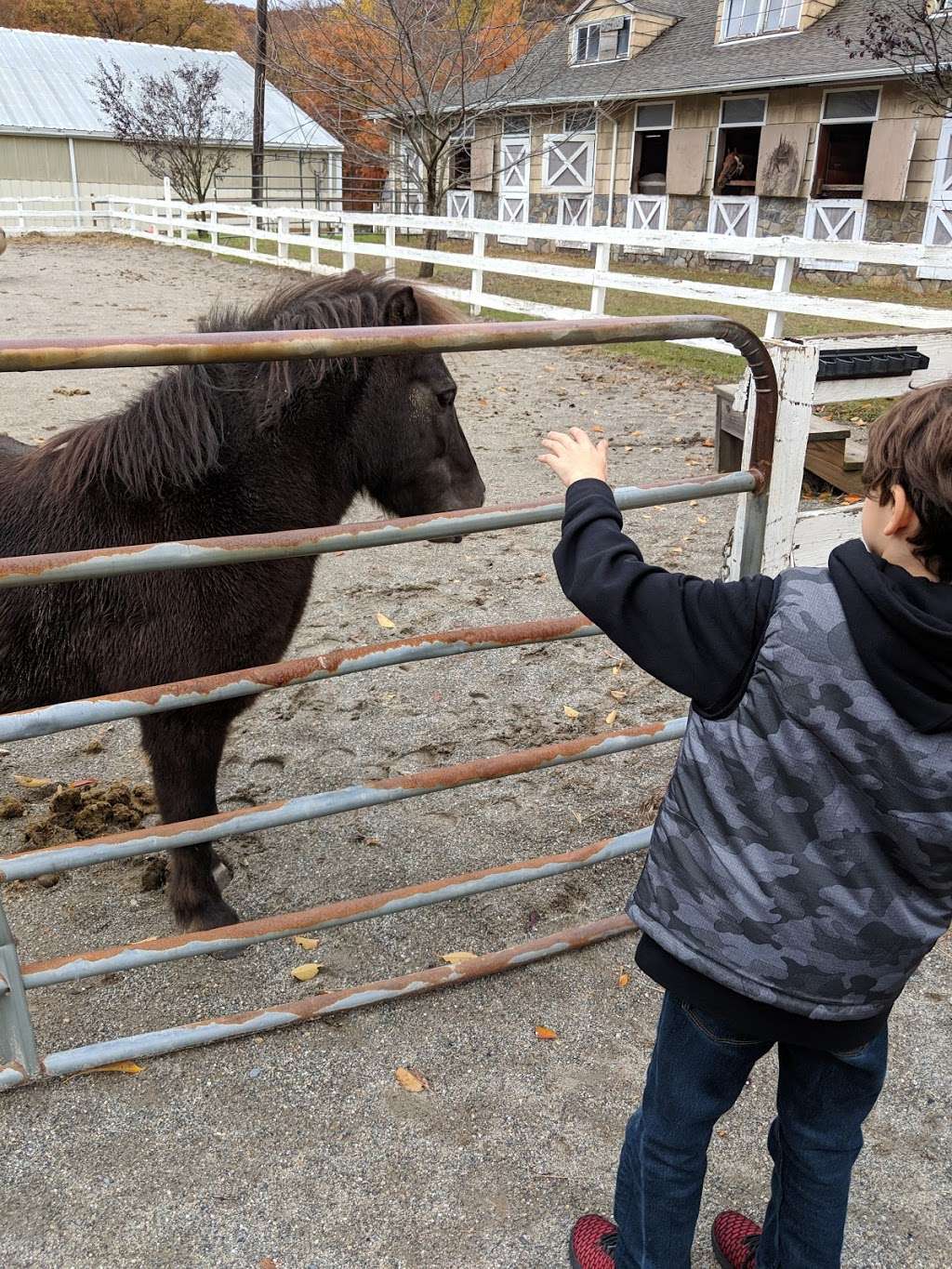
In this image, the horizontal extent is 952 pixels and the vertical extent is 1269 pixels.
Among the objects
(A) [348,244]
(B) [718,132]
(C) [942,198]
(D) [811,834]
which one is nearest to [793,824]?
(D) [811,834]

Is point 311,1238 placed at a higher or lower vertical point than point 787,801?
lower

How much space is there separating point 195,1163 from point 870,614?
5.72ft

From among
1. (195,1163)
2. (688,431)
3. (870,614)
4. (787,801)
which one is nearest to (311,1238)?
(195,1163)

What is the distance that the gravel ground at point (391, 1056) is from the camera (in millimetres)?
1855

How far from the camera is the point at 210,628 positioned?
2355 millimetres

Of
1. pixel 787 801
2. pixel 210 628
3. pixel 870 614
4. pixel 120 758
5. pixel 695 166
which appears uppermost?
pixel 695 166

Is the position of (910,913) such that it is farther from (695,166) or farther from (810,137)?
(695,166)

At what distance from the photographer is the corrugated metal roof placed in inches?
1315

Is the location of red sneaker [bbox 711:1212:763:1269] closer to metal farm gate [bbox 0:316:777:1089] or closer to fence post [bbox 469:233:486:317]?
metal farm gate [bbox 0:316:777:1089]

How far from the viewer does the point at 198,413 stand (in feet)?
7.64

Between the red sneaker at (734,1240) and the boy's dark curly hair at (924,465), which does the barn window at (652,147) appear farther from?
the red sneaker at (734,1240)

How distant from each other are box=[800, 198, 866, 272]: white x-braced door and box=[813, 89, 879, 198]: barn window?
1.50 feet

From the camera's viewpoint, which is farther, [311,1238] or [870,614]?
[311,1238]

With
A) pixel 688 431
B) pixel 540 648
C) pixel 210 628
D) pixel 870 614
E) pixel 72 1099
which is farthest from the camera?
pixel 688 431
